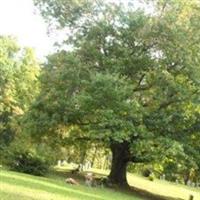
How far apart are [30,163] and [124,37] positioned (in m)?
11.0

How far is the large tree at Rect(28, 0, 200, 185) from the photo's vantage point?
3750 cm

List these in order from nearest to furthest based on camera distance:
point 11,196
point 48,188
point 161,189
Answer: point 11,196
point 48,188
point 161,189

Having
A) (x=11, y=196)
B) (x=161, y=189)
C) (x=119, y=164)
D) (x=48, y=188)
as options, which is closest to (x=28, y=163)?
(x=119, y=164)

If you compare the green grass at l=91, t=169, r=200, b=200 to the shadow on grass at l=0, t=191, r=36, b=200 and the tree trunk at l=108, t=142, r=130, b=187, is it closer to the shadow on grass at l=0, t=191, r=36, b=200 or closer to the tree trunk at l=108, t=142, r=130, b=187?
the tree trunk at l=108, t=142, r=130, b=187

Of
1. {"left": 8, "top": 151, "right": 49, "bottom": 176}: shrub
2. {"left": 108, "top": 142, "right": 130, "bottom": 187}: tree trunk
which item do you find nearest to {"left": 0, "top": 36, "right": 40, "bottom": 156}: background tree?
{"left": 108, "top": 142, "right": 130, "bottom": 187}: tree trunk

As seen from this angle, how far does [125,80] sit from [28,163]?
870cm

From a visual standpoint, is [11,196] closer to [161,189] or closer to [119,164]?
[119,164]

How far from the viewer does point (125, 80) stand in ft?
129

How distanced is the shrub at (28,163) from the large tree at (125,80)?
391cm

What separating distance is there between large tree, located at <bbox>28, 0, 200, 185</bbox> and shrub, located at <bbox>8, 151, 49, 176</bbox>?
3.91 metres

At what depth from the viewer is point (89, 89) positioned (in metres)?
38.2

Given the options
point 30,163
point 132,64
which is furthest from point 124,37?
point 30,163

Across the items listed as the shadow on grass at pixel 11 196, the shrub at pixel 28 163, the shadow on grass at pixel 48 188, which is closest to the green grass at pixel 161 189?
the shrub at pixel 28 163

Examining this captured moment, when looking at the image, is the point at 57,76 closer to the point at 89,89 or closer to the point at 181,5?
the point at 89,89
